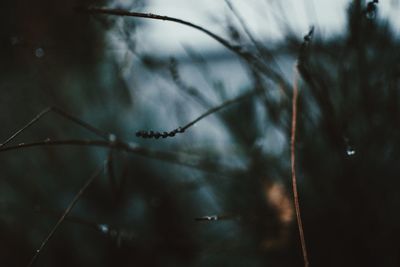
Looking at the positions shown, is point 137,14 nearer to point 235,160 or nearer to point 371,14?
point 371,14

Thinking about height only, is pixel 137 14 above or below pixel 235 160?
below

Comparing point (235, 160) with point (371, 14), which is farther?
point (235, 160)

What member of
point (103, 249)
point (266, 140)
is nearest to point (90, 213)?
point (103, 249)

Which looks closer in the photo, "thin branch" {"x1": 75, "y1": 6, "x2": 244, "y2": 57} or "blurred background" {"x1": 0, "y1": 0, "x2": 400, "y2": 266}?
"thin branch" {"x1": 75, "y1": 6, "x2": 244, "y2": 57}

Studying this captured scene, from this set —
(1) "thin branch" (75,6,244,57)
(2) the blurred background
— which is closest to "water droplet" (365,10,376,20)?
(2) the blurred background

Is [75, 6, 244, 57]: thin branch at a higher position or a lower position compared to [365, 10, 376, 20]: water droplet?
lower

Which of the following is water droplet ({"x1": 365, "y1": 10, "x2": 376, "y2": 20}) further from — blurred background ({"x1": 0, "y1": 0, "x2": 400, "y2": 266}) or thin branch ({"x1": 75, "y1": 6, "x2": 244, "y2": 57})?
thin branch ({"x1": 75, "y1": 6, "x2": 244, "y2": 57})

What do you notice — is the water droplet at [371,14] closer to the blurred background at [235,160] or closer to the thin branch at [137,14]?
the blurred background at [235,160]

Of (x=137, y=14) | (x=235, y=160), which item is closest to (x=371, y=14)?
(x=137, y=14)

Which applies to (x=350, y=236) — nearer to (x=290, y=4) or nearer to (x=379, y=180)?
(x=379, y=180)
